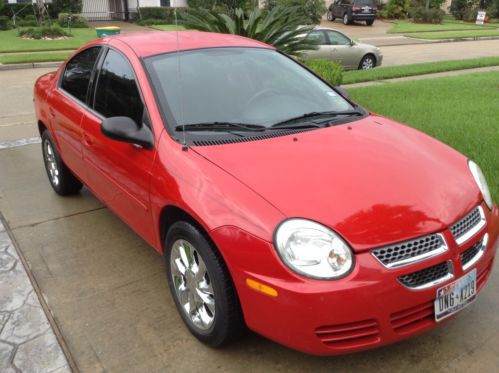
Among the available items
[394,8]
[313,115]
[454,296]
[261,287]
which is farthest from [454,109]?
[394,8]

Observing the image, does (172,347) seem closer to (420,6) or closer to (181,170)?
(181,170)

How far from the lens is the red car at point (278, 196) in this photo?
86.3 inches

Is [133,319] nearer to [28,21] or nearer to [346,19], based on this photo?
[28,21]

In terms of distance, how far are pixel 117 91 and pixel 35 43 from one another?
1736 centimetres

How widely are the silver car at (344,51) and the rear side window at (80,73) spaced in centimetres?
908

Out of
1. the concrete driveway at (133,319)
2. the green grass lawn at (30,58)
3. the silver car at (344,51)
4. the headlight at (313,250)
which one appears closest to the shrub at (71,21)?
the green grass lawn at (30,58)

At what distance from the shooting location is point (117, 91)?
11.5 ft

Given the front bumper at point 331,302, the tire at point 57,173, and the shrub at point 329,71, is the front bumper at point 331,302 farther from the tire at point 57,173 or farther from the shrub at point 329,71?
the shrub at point 329,71

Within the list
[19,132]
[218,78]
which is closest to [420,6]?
[19,132]

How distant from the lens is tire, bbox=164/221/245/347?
244 centimetres

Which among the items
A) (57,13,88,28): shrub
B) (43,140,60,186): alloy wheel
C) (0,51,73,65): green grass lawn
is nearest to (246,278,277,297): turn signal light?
(43,140,60,186): alloy wheel

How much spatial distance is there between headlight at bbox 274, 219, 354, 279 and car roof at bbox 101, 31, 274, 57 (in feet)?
6.06

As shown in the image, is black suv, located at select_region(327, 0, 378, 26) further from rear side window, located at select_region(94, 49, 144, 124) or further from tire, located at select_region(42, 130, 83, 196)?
rear side window, located at select_region(94, 49, 144, 124)

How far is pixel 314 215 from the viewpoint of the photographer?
228 cm
